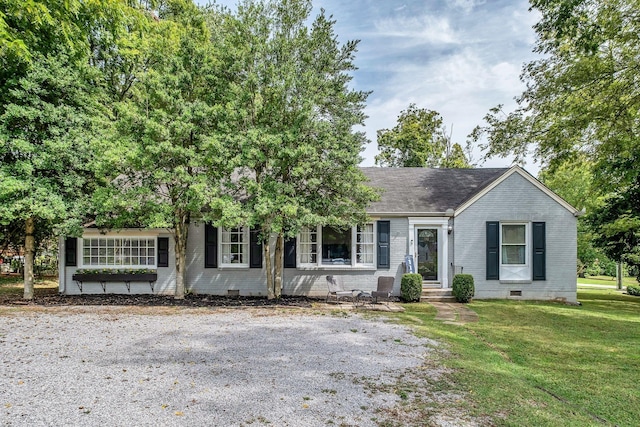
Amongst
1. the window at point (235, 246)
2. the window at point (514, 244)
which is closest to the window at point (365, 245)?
the window at point (235, 246)

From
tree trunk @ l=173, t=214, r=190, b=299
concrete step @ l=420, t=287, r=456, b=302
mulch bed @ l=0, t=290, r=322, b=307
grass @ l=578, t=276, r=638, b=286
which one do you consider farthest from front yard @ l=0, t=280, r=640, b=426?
grass @ l=578, t=276, r=638, b=286

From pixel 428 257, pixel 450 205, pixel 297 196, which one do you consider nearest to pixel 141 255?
pixel 297 196

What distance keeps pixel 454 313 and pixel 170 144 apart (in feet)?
30.0

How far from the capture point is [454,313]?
10.5 meters

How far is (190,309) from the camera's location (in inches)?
414

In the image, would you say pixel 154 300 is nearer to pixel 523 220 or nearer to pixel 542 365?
pixel 542 365

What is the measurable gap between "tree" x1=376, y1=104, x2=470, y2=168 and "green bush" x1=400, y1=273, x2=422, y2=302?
1863 cm

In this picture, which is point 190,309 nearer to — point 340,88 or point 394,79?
point 340,88

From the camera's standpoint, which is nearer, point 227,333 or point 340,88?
point 227,333

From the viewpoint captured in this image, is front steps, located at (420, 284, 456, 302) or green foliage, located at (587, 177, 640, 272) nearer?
front steps, located at (420, 284, 456, 302)

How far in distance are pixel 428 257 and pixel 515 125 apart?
250 inches

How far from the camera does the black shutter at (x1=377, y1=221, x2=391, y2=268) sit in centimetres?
1311

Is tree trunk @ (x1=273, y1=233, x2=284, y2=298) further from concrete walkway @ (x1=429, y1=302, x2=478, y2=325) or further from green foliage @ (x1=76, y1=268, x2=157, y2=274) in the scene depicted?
concrete walkway @ (x1=429, y1=302, x2=478, y2=325)

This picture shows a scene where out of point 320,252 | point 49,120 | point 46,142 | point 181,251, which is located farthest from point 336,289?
point 49,120
